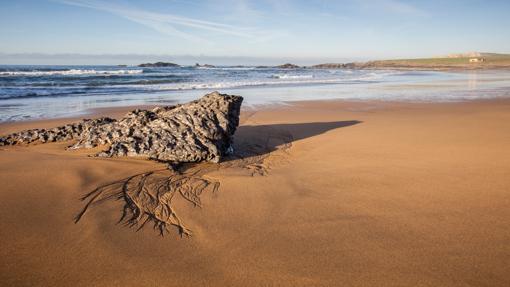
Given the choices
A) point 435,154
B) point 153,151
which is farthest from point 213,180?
point 435,154

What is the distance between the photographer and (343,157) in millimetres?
5035

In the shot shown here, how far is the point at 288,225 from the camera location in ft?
9.60

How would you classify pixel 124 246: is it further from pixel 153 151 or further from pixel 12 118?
pixel 12 118

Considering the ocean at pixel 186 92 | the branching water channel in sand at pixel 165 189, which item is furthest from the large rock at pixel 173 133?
the ocean at pixel 186 92

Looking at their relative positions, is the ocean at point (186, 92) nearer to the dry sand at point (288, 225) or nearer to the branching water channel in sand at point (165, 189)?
the branching water channel in sand at point (165, 189)

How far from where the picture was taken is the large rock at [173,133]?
15.4 feet

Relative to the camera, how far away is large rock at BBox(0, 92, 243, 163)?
470cm

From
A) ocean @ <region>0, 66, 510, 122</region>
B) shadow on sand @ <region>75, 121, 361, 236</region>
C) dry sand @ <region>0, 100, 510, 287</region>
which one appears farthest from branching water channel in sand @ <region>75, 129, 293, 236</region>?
ocean @ <region>0, 66, 510, 122</region>

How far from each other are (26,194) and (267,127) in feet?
16.2

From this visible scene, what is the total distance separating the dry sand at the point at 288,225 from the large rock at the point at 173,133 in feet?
0.94

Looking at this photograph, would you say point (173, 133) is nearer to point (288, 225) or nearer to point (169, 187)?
point (169, 187)

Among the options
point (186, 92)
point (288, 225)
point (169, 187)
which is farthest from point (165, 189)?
point (186, 92)

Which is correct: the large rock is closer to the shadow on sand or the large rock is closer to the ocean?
the shadow on sand

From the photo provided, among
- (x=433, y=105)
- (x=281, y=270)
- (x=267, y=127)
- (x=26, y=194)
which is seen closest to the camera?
(x=281, y=270)
